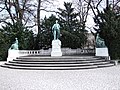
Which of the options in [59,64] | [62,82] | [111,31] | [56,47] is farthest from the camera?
[56,47]

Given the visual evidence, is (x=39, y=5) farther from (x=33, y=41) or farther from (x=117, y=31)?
(x=117, y=31)

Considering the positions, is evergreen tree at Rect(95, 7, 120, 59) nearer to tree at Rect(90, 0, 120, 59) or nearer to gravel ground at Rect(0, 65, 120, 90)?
tree at Rect(90, 0, 120, 59)

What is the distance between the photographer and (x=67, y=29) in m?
24.5

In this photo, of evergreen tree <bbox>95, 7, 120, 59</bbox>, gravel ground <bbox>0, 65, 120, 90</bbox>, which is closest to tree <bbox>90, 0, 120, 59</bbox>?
evergreen tree <bbox>95, 7, 120, 59</bbox>

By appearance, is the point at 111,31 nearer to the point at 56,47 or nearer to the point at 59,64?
the point at 56,47

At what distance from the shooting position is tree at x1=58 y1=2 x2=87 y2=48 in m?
23.9

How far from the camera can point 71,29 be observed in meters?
25.2

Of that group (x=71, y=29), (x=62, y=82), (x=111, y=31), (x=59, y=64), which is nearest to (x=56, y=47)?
(x=59, y=64)

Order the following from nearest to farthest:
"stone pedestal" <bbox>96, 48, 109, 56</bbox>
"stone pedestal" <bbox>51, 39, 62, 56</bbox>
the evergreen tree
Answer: "stone pedestal" <bbox>96, 48, 109, 56</bbox> < the evergreen tree < "stone pedestal" <bbox>51, 39, 62, 56</bbox>

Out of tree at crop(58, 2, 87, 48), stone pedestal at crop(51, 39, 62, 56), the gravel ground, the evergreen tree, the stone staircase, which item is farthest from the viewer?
tree at crop(58, 2, 87, 48)

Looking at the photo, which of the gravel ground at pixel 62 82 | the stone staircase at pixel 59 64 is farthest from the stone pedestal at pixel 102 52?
the gravel ground at pixel 62 82

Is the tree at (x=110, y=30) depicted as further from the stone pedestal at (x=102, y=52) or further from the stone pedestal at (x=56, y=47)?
the stone pedestal at (x=56, y=47)

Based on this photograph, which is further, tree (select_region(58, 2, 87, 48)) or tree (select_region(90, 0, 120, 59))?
tree (select_region(58, 2, 87, 48))

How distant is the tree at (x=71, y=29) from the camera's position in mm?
23906
